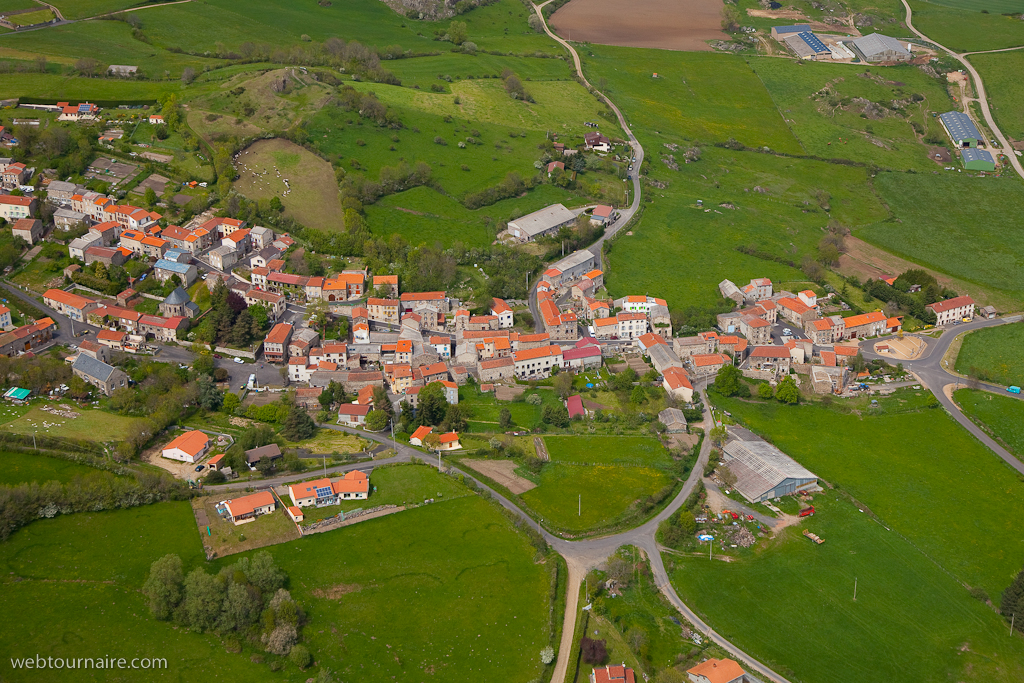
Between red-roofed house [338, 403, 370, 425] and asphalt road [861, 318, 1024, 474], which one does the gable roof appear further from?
asphalt road [861, 318, 1024, 474]

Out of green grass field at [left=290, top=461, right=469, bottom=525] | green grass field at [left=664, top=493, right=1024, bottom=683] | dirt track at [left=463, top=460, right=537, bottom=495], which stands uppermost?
green grass field at [left=664, top=493, right=1024, bottom=683]

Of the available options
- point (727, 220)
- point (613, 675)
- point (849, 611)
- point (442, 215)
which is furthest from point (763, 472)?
point (442, 215)

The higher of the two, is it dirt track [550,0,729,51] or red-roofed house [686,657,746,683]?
dirt track [550,0,729,51]

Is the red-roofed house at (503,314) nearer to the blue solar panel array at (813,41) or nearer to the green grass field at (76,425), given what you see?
the green grass field at (76,425)

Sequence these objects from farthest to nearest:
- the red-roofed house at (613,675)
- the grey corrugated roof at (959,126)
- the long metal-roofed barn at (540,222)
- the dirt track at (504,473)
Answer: the grey corrugated roof at (959,126) → the long metal-roofed barn at (540,222) → the dirt track at (504,473) → the red-roofed house at (613,675)

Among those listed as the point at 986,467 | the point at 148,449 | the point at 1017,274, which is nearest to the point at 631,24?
the point at 1017,274

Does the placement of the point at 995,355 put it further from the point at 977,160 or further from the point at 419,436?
the point at 419,436

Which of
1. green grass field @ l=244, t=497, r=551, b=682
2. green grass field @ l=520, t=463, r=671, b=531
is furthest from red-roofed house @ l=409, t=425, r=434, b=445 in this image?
green grass field @ l=520, t=463, r=671, b=531

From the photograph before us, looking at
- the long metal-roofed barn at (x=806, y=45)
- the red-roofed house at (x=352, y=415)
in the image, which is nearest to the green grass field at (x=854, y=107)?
the long metal-roofed barn at (x=806, y=45)
